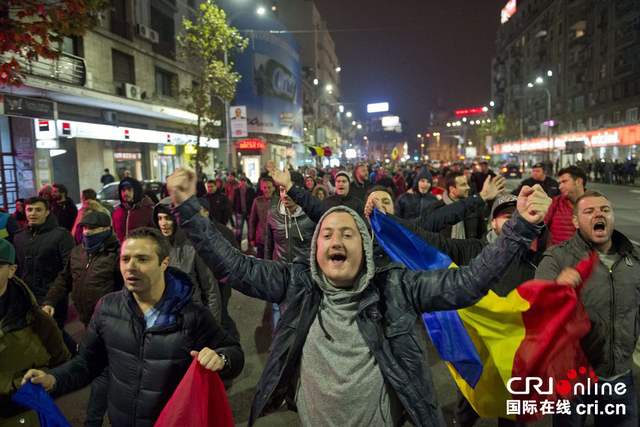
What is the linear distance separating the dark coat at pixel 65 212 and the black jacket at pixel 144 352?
21.5 ft

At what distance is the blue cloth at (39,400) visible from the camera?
2441mm

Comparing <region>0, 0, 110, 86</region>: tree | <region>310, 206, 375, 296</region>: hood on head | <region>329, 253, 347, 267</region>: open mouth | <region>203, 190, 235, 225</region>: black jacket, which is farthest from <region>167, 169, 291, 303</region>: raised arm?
<region>203, 190, 235, 225</region>: black jacket

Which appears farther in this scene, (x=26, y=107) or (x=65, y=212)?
(x=26, y=107)

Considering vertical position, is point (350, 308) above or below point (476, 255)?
above

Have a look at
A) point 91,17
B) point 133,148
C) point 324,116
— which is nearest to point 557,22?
point 324,116

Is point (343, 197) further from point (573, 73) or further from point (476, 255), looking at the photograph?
point (573, 73)

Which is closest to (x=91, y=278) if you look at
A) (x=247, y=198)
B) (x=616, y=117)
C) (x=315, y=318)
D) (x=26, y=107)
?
(x=315, y=318)

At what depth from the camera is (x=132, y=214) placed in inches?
274

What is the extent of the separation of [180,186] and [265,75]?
40.9 metres

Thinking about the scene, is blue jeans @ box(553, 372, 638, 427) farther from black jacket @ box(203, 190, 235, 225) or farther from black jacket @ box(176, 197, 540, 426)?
black jacket @ box(203, 190, 235, 225)

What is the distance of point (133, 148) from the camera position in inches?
957

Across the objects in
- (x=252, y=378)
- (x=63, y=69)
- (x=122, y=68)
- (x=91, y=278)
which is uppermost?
(x=122, y=68)

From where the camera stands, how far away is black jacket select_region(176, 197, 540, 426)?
6.89 feet

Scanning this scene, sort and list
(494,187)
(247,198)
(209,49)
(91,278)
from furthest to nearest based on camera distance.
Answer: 1. (209,49)
2. (247,198)
3. (91,278)
4. (494,187)
